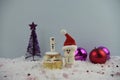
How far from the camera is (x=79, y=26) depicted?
1365 mm

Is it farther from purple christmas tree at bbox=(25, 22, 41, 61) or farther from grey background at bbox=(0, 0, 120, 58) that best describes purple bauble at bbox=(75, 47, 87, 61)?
purple christmas tree at bbox=(25, 22, 41, 61)

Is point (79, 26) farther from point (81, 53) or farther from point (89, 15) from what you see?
point (81, 53)

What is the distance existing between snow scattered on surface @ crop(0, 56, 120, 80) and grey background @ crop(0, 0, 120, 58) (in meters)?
0.22

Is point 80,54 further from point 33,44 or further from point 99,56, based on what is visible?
point 33,44

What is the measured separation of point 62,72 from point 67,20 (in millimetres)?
449

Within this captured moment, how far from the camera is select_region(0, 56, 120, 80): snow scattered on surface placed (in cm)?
98

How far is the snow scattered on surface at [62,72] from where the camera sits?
38.6 inches

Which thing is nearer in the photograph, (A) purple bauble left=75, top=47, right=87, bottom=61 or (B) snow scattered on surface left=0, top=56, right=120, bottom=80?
(B) snow scattered on surface left=0, top=56, right=120, bottom=80

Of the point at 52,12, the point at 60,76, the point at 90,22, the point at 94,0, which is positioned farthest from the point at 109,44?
the point at 60,76

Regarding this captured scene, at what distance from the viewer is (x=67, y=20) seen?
1362 millimetres

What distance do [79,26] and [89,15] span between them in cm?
10

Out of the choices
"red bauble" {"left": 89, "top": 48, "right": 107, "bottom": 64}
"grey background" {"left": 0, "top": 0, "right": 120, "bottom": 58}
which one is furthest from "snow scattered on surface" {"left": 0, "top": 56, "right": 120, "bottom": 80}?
"grey background" {"left": 0, "top": 0, "right": 120, "bottom": 58}

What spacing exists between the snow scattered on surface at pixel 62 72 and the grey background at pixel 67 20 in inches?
8.8

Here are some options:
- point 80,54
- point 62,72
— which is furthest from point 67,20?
point 62,72
